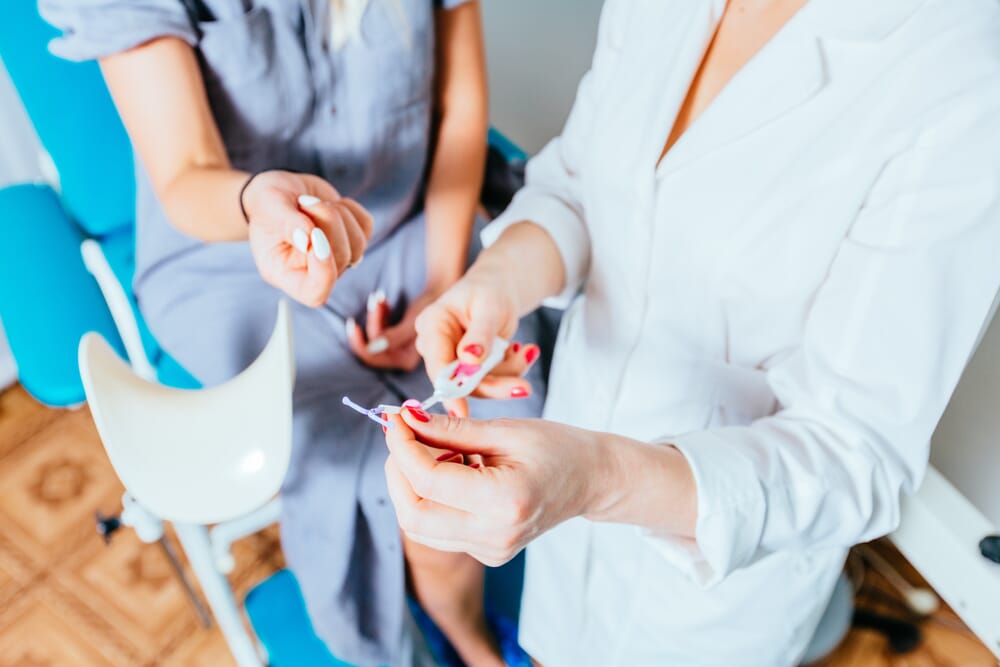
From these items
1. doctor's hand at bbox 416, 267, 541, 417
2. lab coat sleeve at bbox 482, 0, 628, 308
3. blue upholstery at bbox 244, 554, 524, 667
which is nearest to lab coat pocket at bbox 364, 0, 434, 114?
lab coat sleeve at bbox 482, 0, 628, 308

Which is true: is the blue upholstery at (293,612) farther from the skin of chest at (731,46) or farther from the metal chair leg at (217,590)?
the skin of chest at (731,46)

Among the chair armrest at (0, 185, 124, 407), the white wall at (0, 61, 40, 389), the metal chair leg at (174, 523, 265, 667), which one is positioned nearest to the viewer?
the chair armrest at (0, 185, 124, 407)

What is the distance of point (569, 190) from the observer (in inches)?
32.3

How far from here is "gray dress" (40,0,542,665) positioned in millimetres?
804

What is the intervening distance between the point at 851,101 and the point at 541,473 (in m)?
0.34

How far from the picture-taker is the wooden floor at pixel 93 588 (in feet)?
3.80

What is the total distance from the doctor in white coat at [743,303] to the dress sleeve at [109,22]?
0.39 m

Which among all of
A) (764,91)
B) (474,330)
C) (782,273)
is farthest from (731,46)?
(474,330)

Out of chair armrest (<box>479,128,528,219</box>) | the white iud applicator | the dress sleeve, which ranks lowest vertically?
chair armrest (<box>479,128,528,219</box>)

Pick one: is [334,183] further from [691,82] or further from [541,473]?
[541,473]

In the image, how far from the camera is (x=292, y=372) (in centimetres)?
75

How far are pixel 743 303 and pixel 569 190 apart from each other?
279mm

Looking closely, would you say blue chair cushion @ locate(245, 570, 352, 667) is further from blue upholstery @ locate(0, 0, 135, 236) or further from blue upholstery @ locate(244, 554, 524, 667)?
blue upholstery @ locate(0, 0, 135, 236)

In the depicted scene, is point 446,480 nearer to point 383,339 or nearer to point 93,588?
point 383,339
